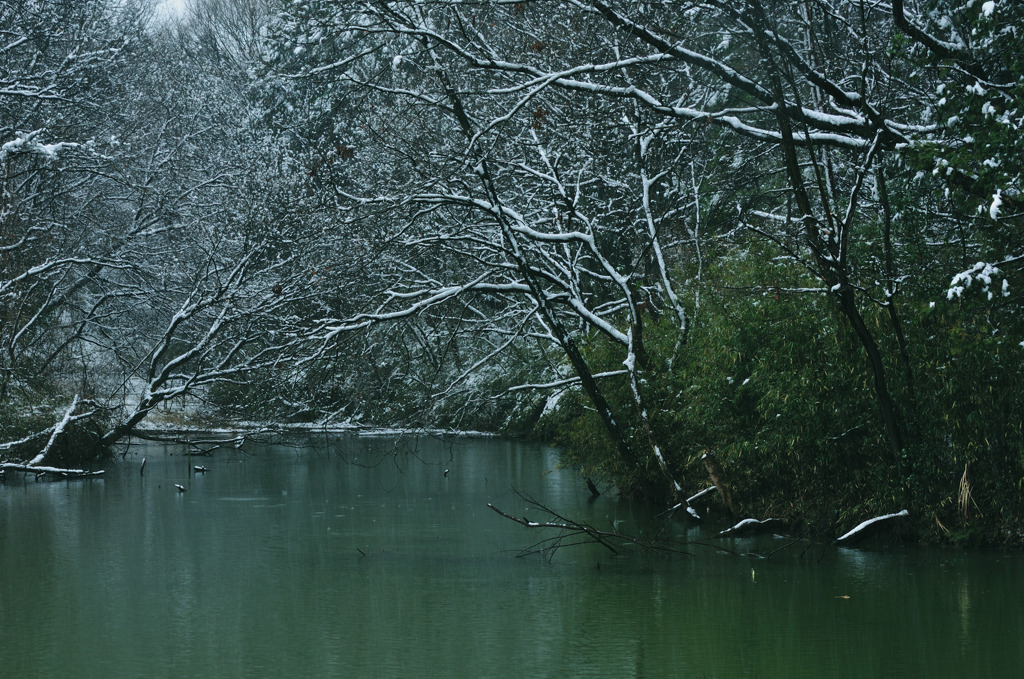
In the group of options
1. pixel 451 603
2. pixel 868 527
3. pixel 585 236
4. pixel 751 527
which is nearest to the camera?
pixel 451 603

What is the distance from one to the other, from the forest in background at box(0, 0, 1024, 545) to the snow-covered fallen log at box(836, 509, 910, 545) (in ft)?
0.51

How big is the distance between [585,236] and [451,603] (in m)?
5.96

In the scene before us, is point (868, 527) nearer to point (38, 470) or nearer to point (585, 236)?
point (585, 236)

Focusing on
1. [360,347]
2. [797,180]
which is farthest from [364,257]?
[797,180]

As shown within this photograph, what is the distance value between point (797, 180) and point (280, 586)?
562cm

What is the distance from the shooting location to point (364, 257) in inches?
640

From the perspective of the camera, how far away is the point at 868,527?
35.0 ft

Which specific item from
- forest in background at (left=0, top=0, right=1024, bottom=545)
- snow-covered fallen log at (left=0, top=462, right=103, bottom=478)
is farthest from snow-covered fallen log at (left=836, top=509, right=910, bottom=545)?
snow-covered fallen log at (left=0, top=462, right=103, bottom=478)

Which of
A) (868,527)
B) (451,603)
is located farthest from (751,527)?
(451,603)

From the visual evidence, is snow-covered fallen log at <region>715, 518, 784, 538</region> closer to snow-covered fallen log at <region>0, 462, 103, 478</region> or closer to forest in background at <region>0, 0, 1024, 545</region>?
forest in background at <region>0, 0, 1024, 545</region>

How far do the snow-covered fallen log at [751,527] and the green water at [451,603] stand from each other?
0.86 ft

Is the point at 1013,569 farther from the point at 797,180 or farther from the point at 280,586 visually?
the point at 280,586

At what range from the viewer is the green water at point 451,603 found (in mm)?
7574

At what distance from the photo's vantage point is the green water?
24.8 ft
